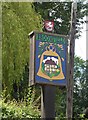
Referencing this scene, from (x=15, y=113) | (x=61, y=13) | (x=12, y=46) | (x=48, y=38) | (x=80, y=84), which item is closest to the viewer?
(x=48, y=38)

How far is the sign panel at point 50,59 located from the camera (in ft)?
15.8

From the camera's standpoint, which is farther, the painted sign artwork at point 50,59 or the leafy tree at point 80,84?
the leafy tree at point 80,84

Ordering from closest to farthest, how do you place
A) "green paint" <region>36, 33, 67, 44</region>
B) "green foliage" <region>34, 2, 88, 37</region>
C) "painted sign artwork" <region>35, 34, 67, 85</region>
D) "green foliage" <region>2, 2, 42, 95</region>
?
1. "painted sign artwork" <region>35, 34, 67, 85</region>
2. "green paint" <region>36, 33, 67, 44</region>
3. "green foliage" <region>2, 2, 42, 95</region>
4. "green foliage" <region>34, 2, 88, 37</region>

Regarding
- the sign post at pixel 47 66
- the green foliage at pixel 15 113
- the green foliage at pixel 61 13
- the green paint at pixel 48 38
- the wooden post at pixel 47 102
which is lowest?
the green foliage at pixel 15 113

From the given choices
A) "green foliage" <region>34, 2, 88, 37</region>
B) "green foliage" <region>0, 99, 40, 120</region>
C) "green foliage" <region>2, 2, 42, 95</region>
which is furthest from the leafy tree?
"green foliage" <region>0, 99, 40, 120</region>

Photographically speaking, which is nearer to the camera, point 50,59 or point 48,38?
point 50,59

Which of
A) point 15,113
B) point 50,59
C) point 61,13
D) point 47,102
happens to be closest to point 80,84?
point 61,13

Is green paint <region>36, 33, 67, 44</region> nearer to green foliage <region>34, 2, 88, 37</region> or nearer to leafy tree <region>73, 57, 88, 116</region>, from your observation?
green foliage <region>34, 2, 88, 37</region>

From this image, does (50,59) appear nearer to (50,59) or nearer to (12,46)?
(50,59)

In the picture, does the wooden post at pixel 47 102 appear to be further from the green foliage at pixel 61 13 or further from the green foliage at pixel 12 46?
the green foliage at pixel 61 13

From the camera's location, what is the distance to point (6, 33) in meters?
10.2

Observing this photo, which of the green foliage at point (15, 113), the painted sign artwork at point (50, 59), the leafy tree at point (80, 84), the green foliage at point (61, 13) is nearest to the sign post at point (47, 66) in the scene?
the painted sign artwork at point (50, 59)

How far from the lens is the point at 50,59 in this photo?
485 cm

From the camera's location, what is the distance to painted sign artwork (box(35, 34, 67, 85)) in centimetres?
482
